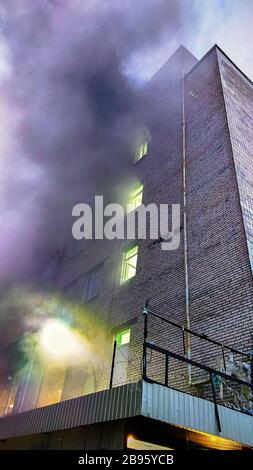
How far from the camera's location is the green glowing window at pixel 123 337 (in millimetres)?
9812

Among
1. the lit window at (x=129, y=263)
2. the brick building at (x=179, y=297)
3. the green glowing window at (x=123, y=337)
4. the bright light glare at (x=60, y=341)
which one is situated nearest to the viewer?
the brick building at (x=179, y=297)

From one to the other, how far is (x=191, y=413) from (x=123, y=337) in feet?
18.7

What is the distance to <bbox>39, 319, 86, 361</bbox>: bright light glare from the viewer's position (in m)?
11.5

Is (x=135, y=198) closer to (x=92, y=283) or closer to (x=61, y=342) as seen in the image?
(x=92, y=283)

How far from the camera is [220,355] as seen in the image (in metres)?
6.58

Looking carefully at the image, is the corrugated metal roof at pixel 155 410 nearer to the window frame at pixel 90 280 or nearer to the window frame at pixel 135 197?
the window frame at pixel 90 280

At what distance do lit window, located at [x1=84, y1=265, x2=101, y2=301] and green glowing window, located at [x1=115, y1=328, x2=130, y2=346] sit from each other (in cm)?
284

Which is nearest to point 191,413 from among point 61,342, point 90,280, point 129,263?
point 129,263

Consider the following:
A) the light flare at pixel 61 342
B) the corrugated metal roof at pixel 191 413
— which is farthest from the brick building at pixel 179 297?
the light flare at pixel 61 342

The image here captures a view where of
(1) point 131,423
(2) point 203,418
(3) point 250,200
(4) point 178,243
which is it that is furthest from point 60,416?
(3) point 250,200

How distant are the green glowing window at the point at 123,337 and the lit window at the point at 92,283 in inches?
112

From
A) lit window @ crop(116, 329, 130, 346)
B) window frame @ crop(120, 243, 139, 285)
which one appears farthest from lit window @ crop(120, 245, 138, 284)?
lit window @ crop(116, 329, 130, 346)

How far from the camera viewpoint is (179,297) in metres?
8.47

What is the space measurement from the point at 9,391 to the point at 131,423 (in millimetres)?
12002
